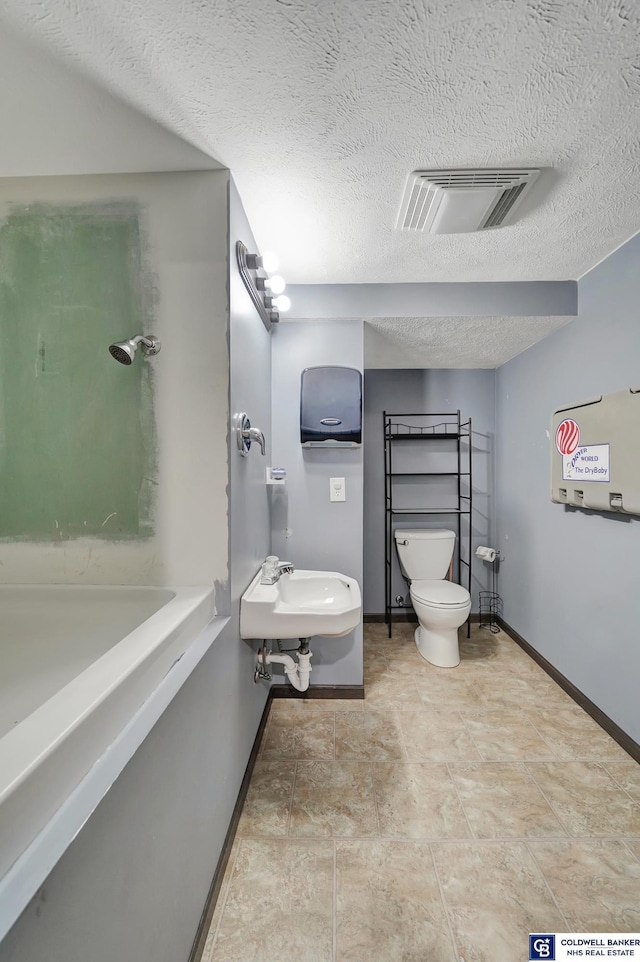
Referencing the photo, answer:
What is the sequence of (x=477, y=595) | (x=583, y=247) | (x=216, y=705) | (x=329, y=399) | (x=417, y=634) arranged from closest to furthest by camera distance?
(x=216, y=705)
(x=583, y=247)
(x=329, y=399)
(x=417, y=634)
(x=477, y=595)

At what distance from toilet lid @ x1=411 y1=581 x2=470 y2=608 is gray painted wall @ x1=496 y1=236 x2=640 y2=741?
20.6 inches

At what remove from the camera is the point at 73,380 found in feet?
4.19

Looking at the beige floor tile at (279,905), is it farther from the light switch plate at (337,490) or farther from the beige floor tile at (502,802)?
the light switch plate at (337,490)

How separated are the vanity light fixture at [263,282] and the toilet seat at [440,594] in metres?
1.86

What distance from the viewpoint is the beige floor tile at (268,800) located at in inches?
52.9

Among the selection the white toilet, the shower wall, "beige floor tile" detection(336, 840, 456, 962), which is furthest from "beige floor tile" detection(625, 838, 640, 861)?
the shower wall

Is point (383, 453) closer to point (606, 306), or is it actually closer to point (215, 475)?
point (606, 306)

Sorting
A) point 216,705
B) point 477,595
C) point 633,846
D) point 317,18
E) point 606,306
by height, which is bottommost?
point 633,846

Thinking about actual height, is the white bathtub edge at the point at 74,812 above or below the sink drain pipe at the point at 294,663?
above

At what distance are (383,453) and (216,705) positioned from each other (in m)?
2.32

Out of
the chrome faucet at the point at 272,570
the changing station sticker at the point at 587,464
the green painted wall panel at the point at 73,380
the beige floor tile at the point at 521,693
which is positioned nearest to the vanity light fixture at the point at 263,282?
the green painted wall panel at the point at 73,380

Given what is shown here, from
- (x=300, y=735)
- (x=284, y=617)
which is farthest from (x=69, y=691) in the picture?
(x=300, y=735)

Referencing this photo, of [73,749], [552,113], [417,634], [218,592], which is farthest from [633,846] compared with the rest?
[552,113]

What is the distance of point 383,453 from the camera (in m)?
3.13
